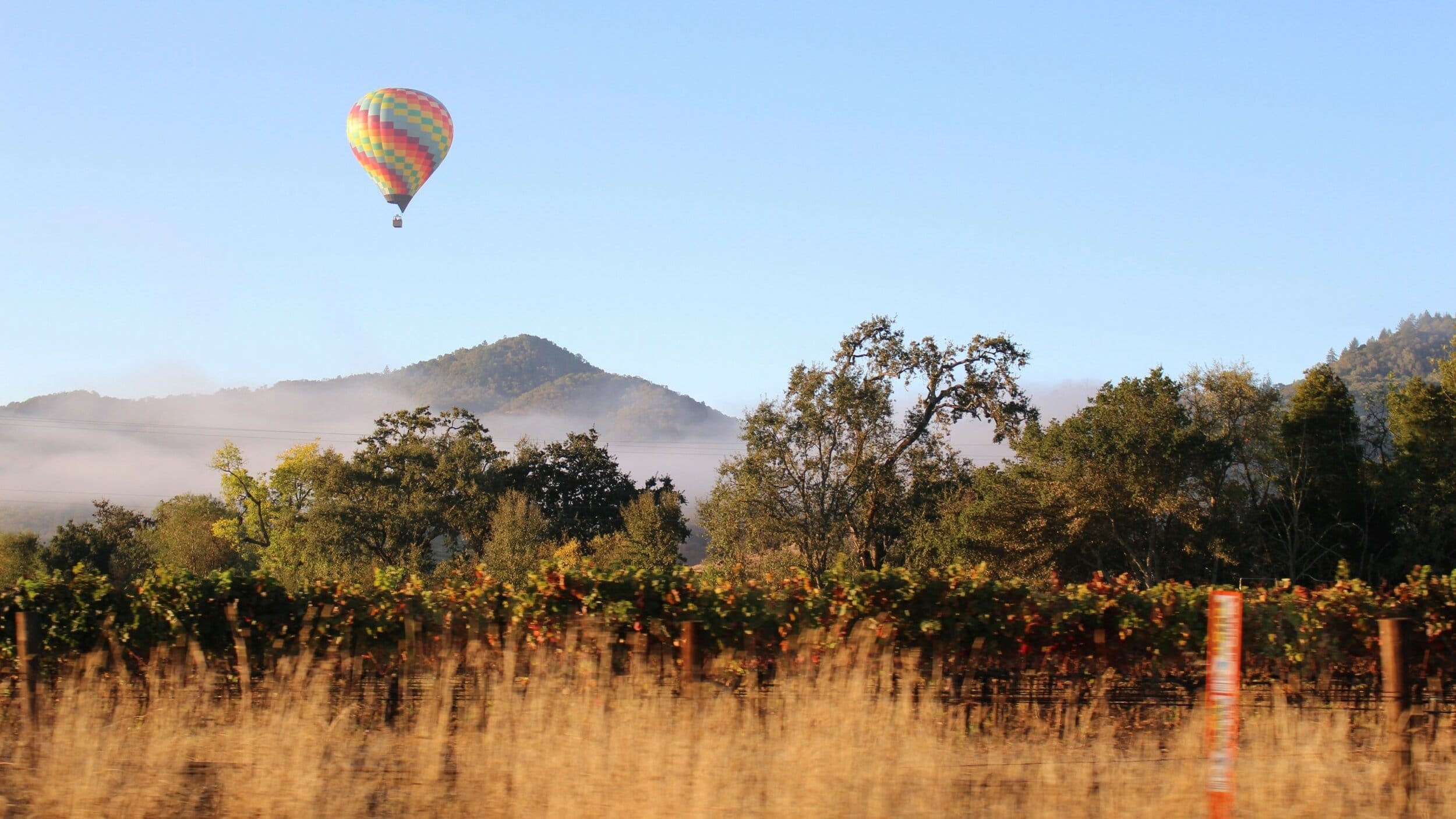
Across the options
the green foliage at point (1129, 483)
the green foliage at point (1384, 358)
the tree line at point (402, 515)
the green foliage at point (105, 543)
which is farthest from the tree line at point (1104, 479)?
the green foliage at point (1384, 358)

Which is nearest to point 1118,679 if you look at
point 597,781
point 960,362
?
point 597,781

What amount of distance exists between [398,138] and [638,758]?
32.8 meters

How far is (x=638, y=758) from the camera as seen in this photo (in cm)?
582

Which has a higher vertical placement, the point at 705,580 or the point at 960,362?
the point at 960,362

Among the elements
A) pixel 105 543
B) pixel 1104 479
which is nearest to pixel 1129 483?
pixel 1104 479

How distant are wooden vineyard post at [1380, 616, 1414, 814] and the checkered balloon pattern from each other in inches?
1309

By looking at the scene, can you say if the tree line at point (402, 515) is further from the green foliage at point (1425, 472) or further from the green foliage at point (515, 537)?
the green foliage at point (1425, 472)

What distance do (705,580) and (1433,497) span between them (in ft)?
125

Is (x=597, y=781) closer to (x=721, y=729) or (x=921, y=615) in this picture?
(x=721, y=729)

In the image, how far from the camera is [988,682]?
305 inches

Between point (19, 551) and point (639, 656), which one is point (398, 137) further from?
point (19, 551)

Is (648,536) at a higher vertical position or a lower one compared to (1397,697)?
higher

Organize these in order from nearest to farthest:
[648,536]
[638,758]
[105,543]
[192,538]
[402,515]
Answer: [638,758] → [648,536] → [402,515] → [105,543] → [192,538]

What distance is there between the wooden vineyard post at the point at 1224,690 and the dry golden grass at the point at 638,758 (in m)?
0.54
